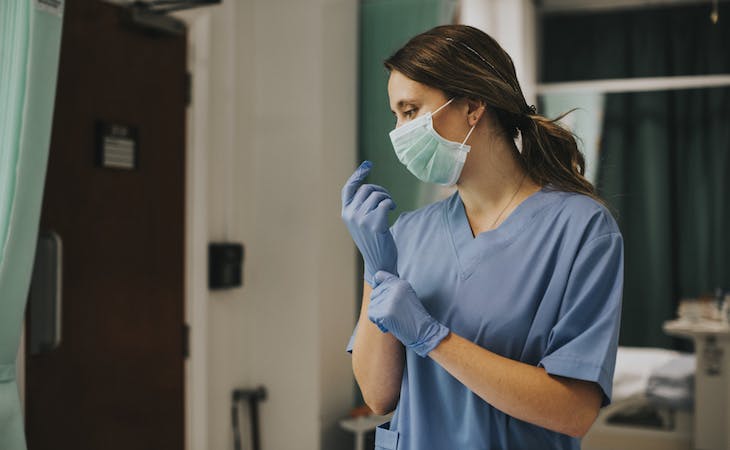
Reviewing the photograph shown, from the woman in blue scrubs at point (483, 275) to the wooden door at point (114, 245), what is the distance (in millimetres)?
1098

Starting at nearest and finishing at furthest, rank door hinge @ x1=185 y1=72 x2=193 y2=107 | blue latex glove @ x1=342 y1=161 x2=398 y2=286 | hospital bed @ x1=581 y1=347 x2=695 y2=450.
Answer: blue latex glove @ x1=342 y1=161 x2=398 y2=286, door hinge @ x1=185 y1=72 x2=193 y2=107, hospital bed @ x1=581 y1=347 x2=695 y2=450

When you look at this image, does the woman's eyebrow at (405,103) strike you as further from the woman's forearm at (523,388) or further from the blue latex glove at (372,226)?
the woman's forearm at (523,388)

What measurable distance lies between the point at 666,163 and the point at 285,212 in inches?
87.6

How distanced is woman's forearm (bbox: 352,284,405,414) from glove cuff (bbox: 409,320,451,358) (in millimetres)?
135

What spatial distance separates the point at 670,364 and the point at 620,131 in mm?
1340

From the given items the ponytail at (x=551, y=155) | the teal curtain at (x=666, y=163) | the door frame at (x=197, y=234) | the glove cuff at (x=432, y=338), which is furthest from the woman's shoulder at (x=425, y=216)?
the teal curtain at (x=666, y=163)

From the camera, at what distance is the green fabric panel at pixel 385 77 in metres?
2.71

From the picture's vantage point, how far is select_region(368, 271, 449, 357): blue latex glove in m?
1.02

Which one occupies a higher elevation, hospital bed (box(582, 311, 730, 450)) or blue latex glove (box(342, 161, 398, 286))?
blue latex glove (box(342, 161, 398, 286))

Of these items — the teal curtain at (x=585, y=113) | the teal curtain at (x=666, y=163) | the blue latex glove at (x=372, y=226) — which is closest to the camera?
the blue latex glove at (x=372, y=226)

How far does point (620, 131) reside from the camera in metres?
3.87

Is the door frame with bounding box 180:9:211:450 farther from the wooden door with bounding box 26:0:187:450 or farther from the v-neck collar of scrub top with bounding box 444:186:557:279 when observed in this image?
the v-neck collar of scrub top with bounding box 444:186:557:279

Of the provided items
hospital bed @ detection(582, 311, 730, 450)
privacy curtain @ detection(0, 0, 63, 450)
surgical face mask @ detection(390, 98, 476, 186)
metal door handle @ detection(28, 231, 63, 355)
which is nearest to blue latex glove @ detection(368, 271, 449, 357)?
surgical face mask @ detection(390, 98, 476, 186)

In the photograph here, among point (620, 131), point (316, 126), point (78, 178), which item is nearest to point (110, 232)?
point (78, 178)
